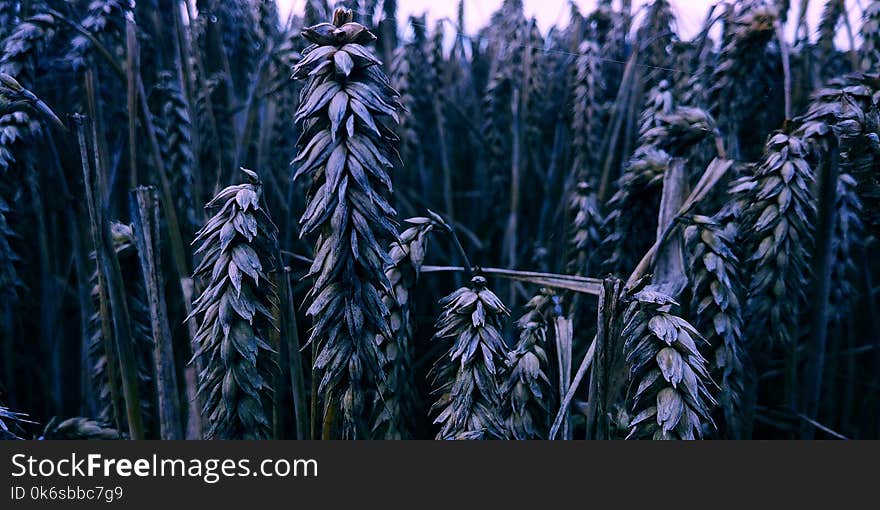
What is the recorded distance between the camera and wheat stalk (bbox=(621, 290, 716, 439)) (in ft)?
3.14

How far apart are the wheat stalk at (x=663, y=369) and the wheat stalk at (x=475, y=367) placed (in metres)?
0.19

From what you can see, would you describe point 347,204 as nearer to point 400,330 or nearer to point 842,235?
point 400,330

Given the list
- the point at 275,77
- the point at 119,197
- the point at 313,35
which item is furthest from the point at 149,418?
the point at 275,77

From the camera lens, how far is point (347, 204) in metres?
0.87

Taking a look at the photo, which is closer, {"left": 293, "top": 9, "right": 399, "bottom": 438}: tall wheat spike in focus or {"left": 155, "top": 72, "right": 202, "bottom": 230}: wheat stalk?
{"left": 293, "top": 9, "right": 399, "bottom": 438}: tall wheat spike in focus

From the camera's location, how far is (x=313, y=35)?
935 millimetres

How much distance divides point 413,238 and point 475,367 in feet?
0.91

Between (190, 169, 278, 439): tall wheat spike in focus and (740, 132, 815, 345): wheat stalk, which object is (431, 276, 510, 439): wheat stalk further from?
(740, 132, 815, 345): wheat stalk

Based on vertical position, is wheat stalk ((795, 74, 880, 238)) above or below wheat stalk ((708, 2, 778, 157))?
below

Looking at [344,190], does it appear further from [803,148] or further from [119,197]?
[119,197]

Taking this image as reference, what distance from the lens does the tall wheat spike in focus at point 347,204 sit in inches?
33.8

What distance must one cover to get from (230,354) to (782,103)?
77.3 inches

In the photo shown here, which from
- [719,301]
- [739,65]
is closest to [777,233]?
[719,301]

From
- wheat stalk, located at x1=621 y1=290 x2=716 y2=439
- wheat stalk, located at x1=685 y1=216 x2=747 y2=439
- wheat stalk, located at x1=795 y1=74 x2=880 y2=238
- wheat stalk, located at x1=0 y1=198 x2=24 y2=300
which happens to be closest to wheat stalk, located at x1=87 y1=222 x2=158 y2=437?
wheat stalk, located at x1=0 y1=198 x2=24 y2=300
